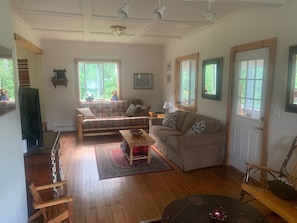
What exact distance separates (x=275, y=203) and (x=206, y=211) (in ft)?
2.48

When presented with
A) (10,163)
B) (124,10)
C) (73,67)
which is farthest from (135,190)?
(73,67)

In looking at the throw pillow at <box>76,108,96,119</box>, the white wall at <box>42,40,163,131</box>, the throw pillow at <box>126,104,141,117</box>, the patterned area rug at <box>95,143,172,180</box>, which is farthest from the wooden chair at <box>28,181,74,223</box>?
the white wall at <box>42,40,163,131</box>

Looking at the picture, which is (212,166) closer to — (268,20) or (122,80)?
(268,20)

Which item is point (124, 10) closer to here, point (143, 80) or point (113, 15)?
point (113, 15)

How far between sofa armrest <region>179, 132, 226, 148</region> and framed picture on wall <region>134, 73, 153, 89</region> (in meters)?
3.57

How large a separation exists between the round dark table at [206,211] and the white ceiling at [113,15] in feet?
7.12

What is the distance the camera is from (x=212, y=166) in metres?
3.83

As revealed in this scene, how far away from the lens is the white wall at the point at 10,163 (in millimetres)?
1630

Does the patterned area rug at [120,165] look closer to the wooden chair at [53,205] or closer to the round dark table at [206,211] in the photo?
the wooden chair at [53,205]

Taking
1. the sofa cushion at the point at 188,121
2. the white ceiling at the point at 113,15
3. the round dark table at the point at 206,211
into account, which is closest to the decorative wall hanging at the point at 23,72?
the white ceiling at the point at 113,15

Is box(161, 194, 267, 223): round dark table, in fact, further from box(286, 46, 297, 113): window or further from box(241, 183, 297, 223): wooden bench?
box(286, 46, 297, 113): window

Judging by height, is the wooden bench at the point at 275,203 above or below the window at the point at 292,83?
below

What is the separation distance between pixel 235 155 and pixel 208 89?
142 cm

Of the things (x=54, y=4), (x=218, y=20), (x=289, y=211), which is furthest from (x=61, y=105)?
(x=289, y=211)
